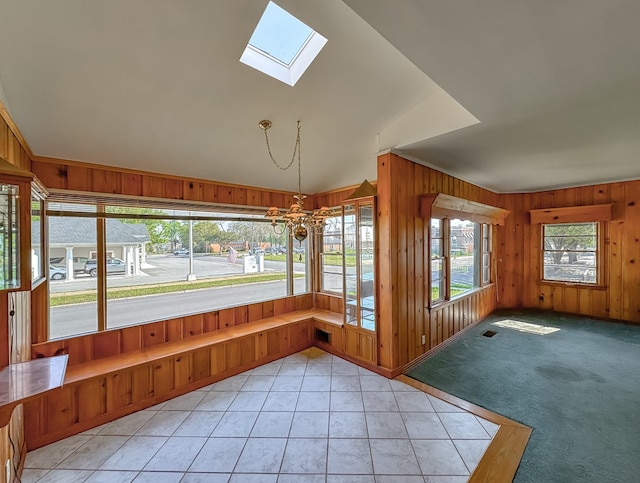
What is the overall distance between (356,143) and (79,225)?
10.0ft

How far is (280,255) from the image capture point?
171 inches

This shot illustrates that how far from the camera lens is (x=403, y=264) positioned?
3096 mm

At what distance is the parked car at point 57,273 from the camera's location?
2514 millimetres

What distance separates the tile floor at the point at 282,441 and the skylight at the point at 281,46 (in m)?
2.89

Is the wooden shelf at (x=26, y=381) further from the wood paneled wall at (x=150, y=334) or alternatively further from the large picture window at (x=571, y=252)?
the large picture window at (x=571, y=252)

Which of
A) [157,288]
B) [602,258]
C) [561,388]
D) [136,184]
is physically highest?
[136,184]

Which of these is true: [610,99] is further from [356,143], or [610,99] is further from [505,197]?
[505,197]

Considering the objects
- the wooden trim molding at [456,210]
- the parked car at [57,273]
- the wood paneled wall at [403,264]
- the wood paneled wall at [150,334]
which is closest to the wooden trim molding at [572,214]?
the wooden trim molding at [456,210]

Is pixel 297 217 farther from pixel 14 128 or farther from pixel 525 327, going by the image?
pixel 525 327

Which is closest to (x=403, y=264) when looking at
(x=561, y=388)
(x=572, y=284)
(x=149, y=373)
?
(x=561, y=388)

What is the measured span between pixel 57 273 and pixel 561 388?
5.07m

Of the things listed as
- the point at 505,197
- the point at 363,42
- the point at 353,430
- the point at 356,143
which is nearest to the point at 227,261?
the point at 356,143

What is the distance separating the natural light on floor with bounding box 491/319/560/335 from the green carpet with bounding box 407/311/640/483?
13 centimetres

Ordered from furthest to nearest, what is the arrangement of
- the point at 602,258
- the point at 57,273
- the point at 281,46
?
the point at 602,258 → the point at 57,273 → the point at 281,46
